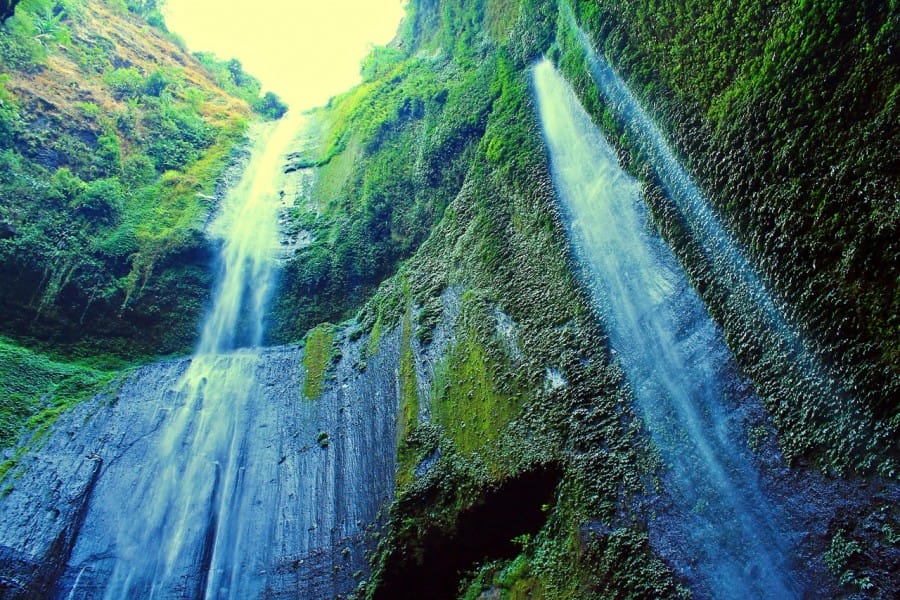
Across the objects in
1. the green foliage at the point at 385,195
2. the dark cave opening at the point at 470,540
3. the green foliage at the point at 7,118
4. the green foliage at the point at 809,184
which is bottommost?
the dark cave opening at the point at 470,540

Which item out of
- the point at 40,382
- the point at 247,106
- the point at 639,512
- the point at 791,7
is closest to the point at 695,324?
the point at 639,512

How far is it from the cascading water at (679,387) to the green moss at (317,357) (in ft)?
19.2

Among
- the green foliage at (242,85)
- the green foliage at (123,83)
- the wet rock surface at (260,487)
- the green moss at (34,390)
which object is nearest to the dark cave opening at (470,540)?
the wet rock surface at (260,487)

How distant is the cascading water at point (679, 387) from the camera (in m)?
5.08

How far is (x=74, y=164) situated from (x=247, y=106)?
1206 centimetres

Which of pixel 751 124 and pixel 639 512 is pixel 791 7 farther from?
pixel 639 512

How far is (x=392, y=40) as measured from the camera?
23.4 m

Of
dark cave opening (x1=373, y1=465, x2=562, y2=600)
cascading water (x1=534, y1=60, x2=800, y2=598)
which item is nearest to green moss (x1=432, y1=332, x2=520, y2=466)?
dark cave opening (x1=373, y1=465, x2=562, y2=600)

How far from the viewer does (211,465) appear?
970 cm

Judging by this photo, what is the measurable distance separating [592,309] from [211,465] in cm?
762

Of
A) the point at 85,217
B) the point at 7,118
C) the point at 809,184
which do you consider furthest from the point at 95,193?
the point at 809,184

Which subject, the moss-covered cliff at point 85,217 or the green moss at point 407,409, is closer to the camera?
the green moss at point 407,409

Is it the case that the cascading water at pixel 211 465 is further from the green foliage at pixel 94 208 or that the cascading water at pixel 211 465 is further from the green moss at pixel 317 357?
the green moss at pixel 317 357

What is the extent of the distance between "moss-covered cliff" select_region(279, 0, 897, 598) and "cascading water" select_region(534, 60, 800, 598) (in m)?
0.22
